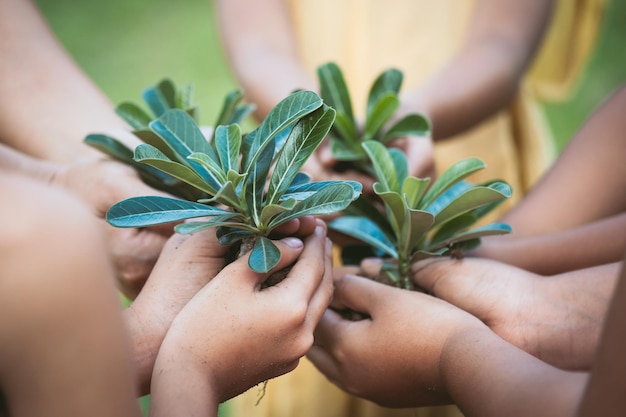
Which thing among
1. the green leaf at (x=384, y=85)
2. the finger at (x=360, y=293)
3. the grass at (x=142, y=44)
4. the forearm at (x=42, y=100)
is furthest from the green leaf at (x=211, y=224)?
the grass at (x=142, y=44)

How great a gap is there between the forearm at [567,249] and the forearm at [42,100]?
89cm

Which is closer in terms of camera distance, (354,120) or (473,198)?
(473,198)

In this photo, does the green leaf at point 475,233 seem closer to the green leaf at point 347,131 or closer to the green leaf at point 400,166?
the green leaf at point 400,166

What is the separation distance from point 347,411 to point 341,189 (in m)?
0.86

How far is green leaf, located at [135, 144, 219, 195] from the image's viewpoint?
32.9 inches

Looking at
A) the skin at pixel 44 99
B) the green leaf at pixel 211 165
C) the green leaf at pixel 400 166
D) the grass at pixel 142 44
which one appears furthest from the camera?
the grass at pixel 142 44

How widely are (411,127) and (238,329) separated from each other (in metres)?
0.53

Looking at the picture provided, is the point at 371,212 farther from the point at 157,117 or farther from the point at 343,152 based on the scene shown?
the point at 157,117

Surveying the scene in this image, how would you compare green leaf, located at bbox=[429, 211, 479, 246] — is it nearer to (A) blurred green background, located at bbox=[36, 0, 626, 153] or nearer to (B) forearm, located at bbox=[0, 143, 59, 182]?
(B) forearm, located at bbox=[0, 143, 59, 182]

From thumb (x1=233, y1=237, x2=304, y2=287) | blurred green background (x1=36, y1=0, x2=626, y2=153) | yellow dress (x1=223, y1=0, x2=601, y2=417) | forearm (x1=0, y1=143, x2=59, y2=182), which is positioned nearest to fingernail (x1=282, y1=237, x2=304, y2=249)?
thumb (x1=233, y1=237, x2=304, y2=287)

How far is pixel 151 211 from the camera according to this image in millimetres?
872

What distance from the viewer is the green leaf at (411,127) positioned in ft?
3.84

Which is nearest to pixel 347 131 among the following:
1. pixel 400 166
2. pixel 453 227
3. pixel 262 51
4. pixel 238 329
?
pixel 400 166

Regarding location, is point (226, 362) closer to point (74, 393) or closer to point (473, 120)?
point (74, 393)
